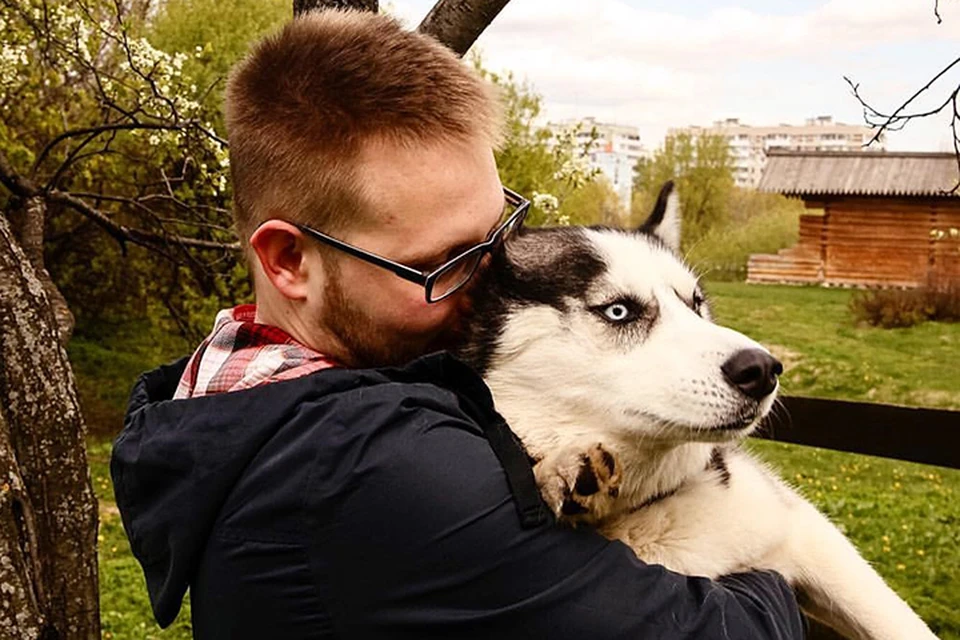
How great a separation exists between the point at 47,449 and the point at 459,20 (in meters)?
1.70

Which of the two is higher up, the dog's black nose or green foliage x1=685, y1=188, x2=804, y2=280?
the dog's black nose

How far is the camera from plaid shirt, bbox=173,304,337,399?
172 cm

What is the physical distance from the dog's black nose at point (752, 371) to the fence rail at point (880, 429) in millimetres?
3251

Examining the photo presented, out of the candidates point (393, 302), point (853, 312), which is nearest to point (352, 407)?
point (393, 302)

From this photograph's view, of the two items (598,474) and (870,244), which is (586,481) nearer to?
(598,474)

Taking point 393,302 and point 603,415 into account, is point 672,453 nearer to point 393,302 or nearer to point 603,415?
point 603,415

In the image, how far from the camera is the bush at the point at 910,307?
20281mm

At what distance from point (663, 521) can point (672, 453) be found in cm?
14

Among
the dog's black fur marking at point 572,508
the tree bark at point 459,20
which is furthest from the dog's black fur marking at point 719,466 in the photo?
the tree bark at point 459,20

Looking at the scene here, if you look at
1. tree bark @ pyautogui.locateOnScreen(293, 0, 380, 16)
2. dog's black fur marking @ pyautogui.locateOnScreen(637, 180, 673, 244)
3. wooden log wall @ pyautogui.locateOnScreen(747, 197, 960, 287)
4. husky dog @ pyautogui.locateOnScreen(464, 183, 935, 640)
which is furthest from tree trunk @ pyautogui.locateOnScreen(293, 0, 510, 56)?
wooden log wall @ pyautogui.locateOnScreen(747, 197, 960, 287)

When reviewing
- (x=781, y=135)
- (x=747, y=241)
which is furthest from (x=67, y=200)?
(x=781, y=135)

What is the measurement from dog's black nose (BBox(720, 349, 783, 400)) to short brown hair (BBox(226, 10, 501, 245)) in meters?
0.60

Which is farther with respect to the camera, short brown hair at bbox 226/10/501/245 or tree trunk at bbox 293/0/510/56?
tree trunk at bbox 293/0/510/56

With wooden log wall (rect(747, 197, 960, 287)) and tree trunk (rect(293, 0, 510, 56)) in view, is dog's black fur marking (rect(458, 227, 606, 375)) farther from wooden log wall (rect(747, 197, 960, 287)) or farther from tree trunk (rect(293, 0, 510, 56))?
wooden log wall (rect(747, 197, 960, 287))
